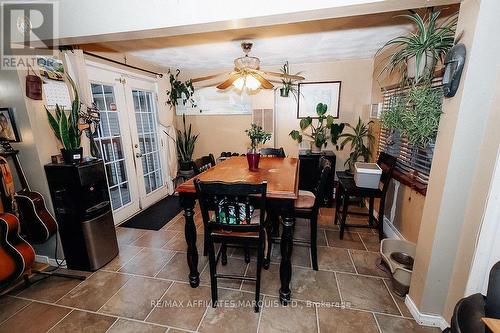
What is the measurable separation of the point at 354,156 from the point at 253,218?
2.36 meters

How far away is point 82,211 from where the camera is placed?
1.98m

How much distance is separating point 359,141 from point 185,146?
9.90 ft

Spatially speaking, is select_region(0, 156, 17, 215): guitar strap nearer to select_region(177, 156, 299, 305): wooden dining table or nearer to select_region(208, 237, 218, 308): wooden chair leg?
select_region(177, 156, 299, 305): wooden dining table

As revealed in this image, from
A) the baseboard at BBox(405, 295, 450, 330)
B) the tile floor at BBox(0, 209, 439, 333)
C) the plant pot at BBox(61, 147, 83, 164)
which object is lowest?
the tile floor at BBox(0, 209, 439, 333)

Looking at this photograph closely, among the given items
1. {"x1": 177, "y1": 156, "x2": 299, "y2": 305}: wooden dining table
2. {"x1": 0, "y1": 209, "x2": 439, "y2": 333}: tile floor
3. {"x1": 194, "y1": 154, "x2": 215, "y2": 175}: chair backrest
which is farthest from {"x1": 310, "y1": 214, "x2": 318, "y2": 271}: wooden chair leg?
{"x1": 194, "y1": 154, "x2": 215, "y2": 175}: chair backrest

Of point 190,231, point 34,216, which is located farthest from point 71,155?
point 190,231

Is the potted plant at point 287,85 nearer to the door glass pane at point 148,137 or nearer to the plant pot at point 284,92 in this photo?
the plant pot at point 284,92

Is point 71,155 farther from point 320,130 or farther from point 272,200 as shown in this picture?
point 320,130

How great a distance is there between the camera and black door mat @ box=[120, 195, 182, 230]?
2.99 metres

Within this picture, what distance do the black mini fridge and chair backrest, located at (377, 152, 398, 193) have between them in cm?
299

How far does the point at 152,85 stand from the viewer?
11.8 ft

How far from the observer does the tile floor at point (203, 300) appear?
152cm

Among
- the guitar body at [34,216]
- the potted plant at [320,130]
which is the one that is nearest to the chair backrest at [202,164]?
the guitar body at [34,216]

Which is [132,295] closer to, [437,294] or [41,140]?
[41,140]
